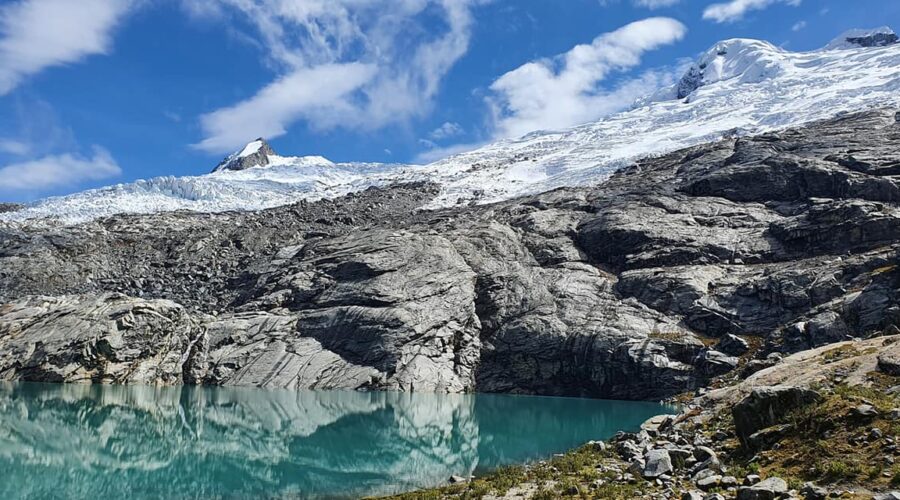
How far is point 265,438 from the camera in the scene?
134ft

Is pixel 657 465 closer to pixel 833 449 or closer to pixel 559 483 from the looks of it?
pixel 559 483

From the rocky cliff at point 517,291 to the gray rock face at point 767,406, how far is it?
35.1 m

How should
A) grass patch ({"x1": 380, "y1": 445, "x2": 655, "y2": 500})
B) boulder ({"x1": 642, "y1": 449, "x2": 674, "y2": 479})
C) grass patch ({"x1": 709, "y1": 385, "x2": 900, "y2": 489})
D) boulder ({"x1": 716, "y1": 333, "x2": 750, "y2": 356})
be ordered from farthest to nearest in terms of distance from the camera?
boulder ({"x1": 716, "y1": 333, "x2": 750, "y2": 356}) < boulder ({"x1": 642, "y1": 449, "x2": 674, "y2": 479}) < grass patch ({"x1": 380, "y1": 445, "x2": 655, "y2": 500}) < grass patch ({"x1": 709, "y1": 385, "x2": 900, "y2": 489})

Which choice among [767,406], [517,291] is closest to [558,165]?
[517,291]

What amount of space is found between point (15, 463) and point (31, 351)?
5493 cm

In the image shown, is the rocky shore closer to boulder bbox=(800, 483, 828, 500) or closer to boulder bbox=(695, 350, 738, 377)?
boulder bbox=(695, 350, 738, 377)

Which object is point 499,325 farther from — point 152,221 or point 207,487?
point 152,221

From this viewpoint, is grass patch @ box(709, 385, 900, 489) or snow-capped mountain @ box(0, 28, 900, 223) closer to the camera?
grass patch @ box(709, 385, 900, 489)

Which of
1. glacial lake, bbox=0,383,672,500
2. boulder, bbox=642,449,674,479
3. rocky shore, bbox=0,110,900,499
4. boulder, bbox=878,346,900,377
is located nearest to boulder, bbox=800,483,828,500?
boulder, bbox=642,449,674,479

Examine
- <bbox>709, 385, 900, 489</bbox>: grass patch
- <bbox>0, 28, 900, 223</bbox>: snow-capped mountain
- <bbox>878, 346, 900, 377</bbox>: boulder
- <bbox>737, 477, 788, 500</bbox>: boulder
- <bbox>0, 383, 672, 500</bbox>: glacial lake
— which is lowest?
<bbox>0, 383, 672, 500</bbox>: glacial lake

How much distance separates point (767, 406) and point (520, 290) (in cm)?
6607

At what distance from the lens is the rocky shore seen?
72688 millimetres

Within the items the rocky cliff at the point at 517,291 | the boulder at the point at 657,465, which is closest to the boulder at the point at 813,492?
the boulder at the point at 657,465

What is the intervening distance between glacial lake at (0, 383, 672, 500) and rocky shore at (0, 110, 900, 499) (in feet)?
24.6
